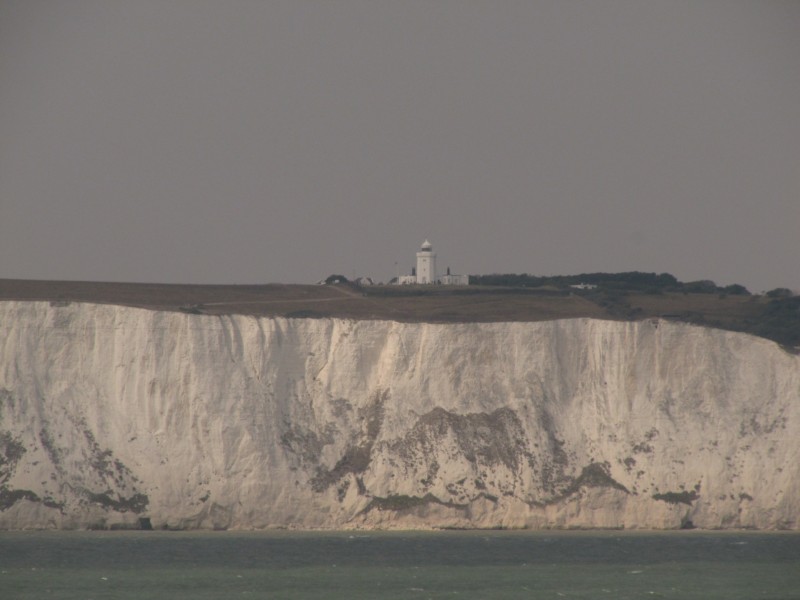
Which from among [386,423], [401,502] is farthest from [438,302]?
[401,502]

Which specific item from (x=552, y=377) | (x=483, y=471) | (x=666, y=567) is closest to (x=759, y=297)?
(x=552, y=377)

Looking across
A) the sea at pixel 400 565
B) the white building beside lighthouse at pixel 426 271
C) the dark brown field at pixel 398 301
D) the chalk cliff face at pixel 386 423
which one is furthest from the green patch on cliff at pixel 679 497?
the white building beside lighthouse at pixel 426 271

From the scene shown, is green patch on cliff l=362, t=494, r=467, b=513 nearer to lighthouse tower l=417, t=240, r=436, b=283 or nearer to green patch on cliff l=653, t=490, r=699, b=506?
green patch on cliff l=653, t=490, r=699, b=506

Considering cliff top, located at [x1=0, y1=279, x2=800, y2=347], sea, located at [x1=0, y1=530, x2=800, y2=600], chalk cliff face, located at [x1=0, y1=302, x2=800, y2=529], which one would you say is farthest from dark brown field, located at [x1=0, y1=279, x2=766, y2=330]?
sea, located at [x1=0, y1=530, x2=800, y2=600]

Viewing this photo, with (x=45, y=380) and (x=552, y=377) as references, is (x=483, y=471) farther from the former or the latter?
(x=45, y=380)

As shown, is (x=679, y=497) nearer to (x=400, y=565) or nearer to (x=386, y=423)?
(x=386, y=423)

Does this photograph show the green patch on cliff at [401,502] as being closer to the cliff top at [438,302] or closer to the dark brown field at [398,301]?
the cliff top at [438,302]
